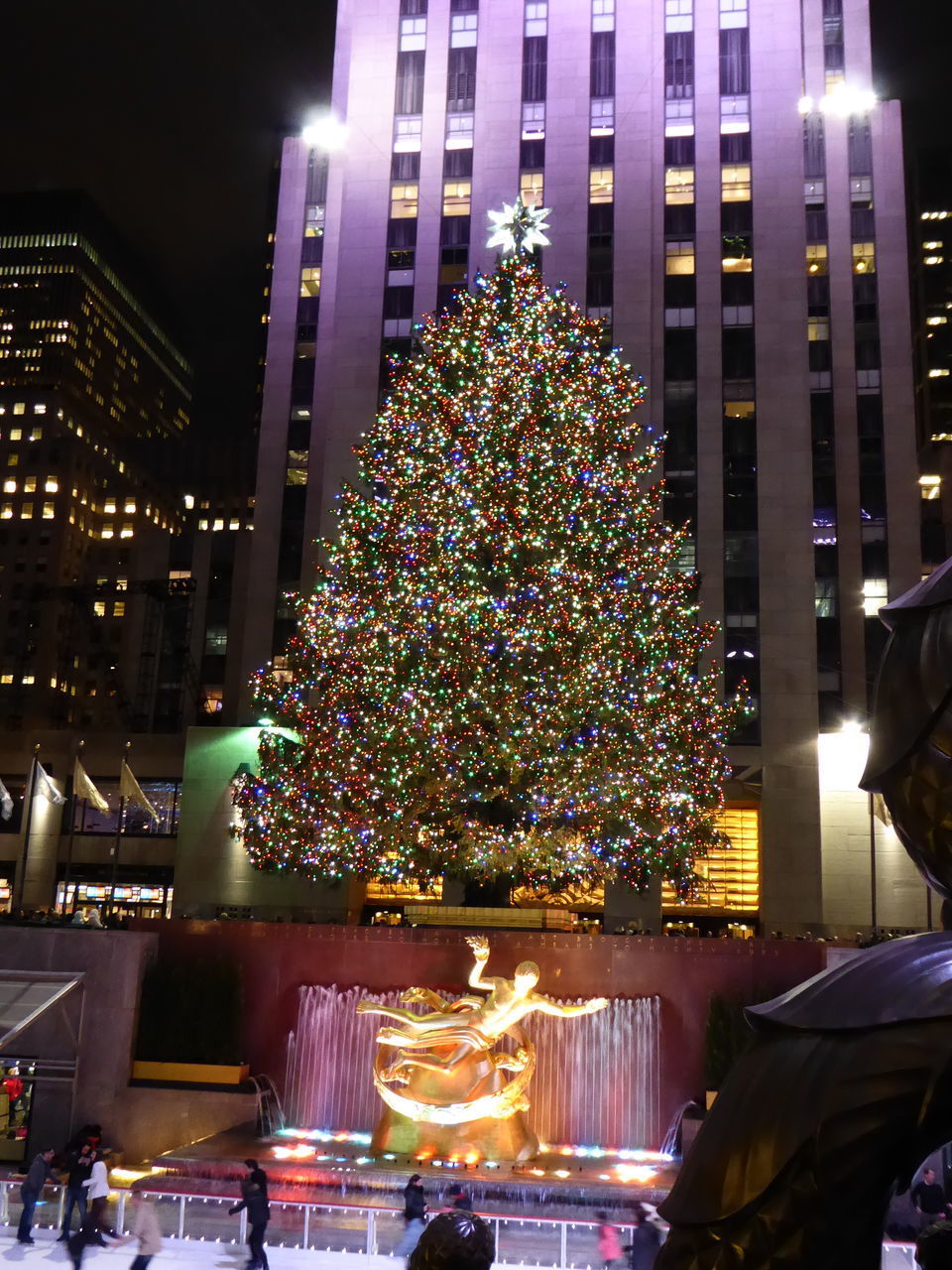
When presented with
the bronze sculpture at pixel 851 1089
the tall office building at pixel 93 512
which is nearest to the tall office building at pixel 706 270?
the tall office building at pixel 93 512

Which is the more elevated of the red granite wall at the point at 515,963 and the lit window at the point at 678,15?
the lit window at the point at 678,15

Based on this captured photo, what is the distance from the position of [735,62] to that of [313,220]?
637 inches

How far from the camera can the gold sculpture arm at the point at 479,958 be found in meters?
17.7

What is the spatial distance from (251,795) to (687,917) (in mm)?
17786

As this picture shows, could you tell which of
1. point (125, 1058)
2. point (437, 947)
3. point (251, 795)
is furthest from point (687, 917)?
point (125, 1058)

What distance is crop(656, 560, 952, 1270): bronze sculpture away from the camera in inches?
111

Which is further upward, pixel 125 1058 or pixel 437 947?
pixel 437 947

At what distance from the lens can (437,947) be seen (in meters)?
20.6

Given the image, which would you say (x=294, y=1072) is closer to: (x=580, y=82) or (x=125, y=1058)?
(x=125, y=1058)

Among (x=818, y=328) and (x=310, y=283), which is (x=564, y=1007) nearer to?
(x=818, y=328)

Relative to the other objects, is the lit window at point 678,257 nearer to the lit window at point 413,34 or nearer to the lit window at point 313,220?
the lit window at point 413,34

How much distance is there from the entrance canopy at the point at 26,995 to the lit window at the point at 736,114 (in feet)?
115

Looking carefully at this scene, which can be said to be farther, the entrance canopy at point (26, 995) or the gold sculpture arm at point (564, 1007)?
the entrance canopy at point (26, 995)

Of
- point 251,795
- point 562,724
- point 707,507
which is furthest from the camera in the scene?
point 707,507
